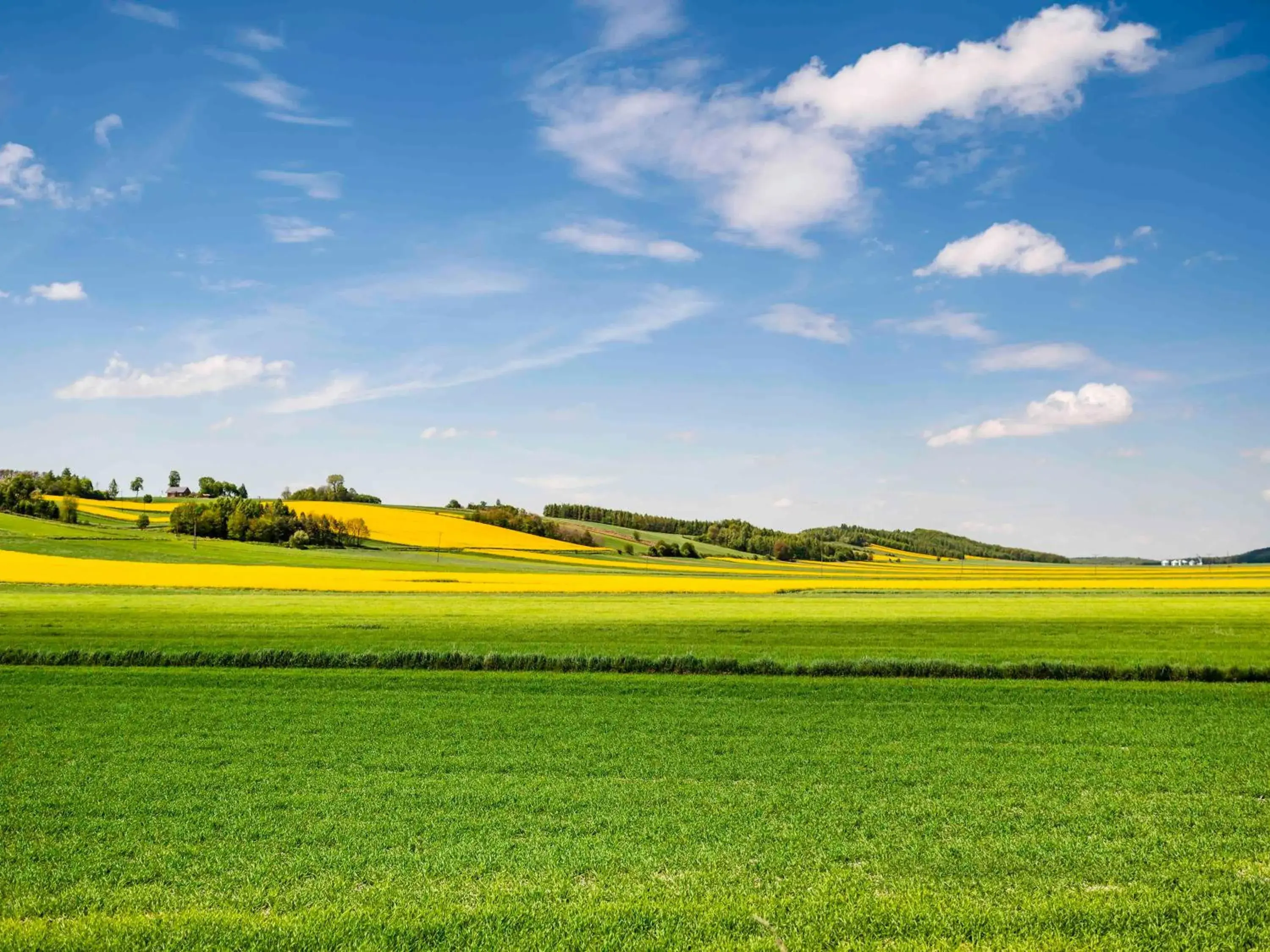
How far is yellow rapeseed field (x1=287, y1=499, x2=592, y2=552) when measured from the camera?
4038 inches

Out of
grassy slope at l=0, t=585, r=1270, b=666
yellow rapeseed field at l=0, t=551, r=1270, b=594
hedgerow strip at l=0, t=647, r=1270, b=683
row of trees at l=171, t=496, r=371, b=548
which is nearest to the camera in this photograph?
hedgerow strip at l=0, t=647, r=1270, b=683

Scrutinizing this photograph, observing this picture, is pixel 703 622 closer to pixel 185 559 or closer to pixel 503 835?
pixel 503 835

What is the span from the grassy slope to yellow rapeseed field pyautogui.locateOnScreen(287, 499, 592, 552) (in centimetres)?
5630

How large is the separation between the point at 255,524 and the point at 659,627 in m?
77.1

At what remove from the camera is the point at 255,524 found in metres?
93.9

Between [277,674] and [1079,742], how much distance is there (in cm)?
2002

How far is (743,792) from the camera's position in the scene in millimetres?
11773

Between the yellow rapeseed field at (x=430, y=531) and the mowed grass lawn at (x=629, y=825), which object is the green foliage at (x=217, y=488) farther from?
the mowed grass lawn at (x=629, y=825)

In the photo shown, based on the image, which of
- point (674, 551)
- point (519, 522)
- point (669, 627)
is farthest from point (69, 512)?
point (669, 627)

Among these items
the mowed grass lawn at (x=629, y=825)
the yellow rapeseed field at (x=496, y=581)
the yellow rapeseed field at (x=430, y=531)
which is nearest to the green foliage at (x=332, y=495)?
the yellow rapeseed field at (x=430, y=531)

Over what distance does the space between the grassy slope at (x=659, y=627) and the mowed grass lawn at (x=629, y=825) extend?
8.06 metres

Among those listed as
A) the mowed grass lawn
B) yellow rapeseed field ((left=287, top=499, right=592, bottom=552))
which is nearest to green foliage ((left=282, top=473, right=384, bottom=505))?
yellow rapeseed field ((left=287, top=499, right=592, bottom=552))

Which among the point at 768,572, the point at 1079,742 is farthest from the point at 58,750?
the point at 768,572

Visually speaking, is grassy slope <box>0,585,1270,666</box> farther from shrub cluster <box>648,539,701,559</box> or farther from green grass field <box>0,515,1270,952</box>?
shrub cluster <box>648,539,701,559</box>
